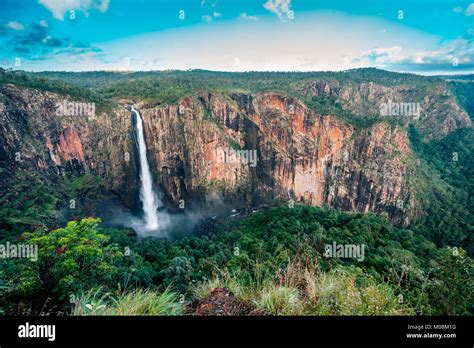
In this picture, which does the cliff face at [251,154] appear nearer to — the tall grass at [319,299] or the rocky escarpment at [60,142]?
the rocky escarpment at [60,142]

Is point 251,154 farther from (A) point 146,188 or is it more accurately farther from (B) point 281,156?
(A) point 146,188

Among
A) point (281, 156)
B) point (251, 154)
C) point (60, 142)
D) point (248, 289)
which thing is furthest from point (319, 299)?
point (251, 154)

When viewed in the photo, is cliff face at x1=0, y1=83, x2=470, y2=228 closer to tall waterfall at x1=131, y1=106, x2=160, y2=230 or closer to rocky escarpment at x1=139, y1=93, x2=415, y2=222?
rocky escarpment at x1=139, y1=93, x2=415, y2=222

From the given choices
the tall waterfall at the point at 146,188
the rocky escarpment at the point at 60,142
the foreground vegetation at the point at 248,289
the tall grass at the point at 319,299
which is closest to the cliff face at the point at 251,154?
the rocky escarpment at the point at 60,142

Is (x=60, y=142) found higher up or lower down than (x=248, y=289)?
lower down

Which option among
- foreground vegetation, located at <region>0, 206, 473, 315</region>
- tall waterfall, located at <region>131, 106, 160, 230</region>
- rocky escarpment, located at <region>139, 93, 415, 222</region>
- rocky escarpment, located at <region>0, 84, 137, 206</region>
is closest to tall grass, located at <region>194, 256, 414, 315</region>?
foreground vegetation, located at <region>0, 206, 473, 315</region>
